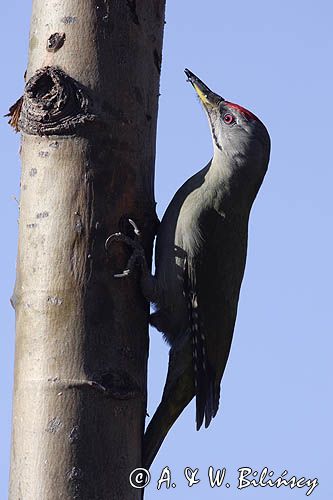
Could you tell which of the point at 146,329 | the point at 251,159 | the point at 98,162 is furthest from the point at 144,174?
the point at 251,159

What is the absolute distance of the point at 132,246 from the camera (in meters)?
2.99

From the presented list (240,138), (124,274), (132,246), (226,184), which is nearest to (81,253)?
(124,274)

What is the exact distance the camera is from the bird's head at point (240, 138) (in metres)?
4.35

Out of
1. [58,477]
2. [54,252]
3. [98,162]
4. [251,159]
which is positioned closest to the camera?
[58,477]

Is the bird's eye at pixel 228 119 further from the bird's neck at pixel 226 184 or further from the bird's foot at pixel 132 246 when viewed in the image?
the bird's foot at pixel 132 246

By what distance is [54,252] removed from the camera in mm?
2539

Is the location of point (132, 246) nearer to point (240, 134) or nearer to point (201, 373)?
point (201, 373)

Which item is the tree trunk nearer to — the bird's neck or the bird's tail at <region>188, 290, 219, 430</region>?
the bird's tail at <region>188, 290, 219, 430</region>

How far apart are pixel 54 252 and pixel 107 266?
28 centimetres

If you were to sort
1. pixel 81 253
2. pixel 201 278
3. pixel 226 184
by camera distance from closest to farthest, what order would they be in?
1. pixel 81 253
2. pixel 201 278
3. pixel 226 184

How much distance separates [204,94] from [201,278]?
3.90ft

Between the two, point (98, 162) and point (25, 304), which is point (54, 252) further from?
point (98, 162)

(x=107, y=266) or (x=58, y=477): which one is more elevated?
(x=107, y=266)

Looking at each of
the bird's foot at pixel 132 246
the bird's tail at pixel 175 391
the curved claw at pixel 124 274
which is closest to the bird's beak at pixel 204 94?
the bird's tail at pixel 175 391
